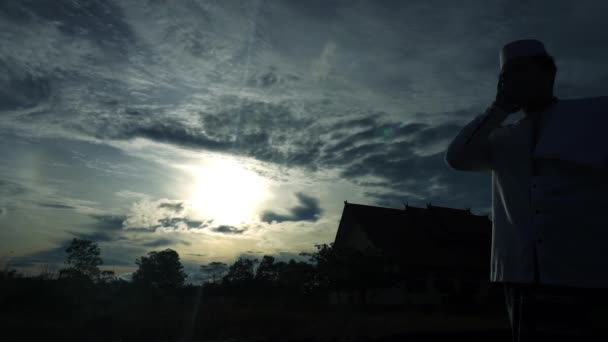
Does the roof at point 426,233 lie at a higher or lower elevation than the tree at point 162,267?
higher

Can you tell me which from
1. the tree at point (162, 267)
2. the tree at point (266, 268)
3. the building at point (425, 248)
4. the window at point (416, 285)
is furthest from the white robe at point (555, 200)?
the tree at point (162, 267)

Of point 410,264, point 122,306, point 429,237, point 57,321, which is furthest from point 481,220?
point 57,321

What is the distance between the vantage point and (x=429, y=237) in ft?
86.0

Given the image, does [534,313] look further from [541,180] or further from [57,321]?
[57,321]

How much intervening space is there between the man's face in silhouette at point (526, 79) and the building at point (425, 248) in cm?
1948

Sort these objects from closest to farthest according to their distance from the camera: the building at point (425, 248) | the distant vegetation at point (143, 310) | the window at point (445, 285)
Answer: the distant vegetation at point (143, 310)
the building at point (425, 248)
the window at point (445, 285)

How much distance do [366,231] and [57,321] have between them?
59.9 feet

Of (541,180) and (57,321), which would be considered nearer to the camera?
(541,180)

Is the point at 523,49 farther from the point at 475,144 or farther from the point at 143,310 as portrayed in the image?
the point at 143,310

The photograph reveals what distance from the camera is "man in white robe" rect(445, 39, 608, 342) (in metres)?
1.43

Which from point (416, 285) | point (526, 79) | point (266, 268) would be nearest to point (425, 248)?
point (416, 285)

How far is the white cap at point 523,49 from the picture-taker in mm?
1660

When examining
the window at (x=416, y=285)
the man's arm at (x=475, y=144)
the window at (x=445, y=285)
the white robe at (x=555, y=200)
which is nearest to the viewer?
the white robe at (x=555, y=200)

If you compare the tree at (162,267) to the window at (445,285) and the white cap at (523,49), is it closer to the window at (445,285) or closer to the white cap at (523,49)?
the window at (445,285)
